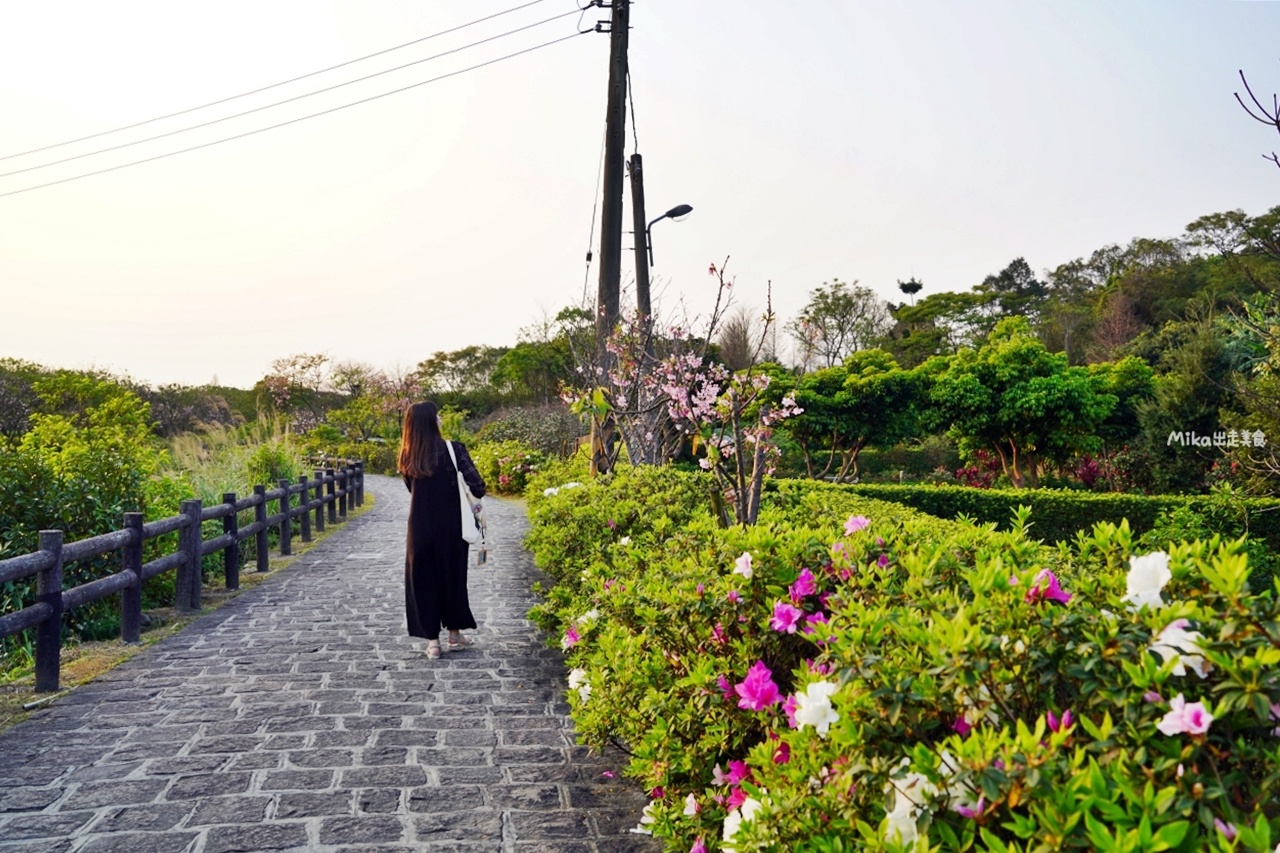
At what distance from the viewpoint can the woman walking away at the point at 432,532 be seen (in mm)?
6121

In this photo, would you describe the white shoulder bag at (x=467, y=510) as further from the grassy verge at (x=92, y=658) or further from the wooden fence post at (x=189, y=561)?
the wooden fence post at (x=189, y=561)

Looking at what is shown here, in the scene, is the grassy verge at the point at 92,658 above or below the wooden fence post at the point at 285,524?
below

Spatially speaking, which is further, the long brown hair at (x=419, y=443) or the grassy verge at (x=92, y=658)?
the long brown hair at (x=419, y=443)

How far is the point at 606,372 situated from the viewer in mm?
11664

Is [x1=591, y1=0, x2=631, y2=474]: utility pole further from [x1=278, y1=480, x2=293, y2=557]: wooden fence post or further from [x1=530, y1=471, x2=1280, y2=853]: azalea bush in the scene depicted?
[x1=530, y1=471, x2=1280, y2=853]: azalea bush

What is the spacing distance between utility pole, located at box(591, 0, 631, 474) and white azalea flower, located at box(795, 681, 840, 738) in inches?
375

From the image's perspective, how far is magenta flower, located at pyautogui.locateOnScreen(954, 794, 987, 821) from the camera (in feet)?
5.30

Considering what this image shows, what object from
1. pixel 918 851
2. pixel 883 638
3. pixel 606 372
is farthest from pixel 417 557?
pixel 606 372

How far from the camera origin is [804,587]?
278cm

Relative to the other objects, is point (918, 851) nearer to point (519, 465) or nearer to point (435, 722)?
point (435, 722)

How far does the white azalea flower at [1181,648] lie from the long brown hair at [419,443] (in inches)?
199

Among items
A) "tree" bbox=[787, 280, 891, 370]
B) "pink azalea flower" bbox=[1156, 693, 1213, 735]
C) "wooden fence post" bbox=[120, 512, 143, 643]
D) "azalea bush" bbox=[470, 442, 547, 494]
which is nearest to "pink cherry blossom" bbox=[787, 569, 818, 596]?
"pink azalea flower" bbox=[1156, 693, 1213, 735]

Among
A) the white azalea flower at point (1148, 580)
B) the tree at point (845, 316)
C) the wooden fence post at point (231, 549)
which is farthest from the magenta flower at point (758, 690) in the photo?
the tree at point (845, 316)

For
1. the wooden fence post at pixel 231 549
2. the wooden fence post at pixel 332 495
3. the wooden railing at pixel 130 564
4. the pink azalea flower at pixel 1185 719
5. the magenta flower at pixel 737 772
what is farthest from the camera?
the wooden fence post at pixel 332 495
